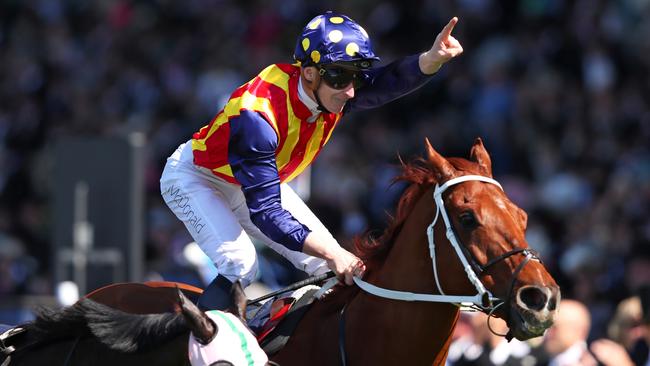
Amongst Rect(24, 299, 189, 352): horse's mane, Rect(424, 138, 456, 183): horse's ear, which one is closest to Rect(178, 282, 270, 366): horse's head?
Rect(24, 299, 189, 352): horse's mane

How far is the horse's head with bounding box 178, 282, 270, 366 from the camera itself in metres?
4.27

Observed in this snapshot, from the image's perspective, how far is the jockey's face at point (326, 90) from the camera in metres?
5.25

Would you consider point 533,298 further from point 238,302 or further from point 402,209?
point 238,302

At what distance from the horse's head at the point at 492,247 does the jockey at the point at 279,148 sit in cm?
50

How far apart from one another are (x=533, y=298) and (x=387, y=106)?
885 cm

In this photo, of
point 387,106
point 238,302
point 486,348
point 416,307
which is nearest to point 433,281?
point 416,307

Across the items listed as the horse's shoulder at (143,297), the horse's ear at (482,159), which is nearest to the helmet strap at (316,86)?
the horse's ear at (482,159)

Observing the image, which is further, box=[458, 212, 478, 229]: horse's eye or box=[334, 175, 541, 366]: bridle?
box=[458, 212, 478, 229]: horse's eye

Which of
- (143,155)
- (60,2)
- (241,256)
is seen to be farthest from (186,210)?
(60,2)

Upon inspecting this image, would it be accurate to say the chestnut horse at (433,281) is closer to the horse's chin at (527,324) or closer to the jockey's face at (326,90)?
the horse's chin at (527,324)

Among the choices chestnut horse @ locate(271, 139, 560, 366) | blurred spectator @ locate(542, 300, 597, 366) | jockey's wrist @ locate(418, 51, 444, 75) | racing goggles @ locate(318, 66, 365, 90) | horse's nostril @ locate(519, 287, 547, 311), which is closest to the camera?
horse's nostril @ locate(519, 287, 547, 311)

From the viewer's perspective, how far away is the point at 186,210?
5.48 metres

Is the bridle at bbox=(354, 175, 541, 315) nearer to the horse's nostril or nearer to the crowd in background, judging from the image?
the horse's nostril

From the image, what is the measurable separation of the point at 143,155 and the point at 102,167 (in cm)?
38
